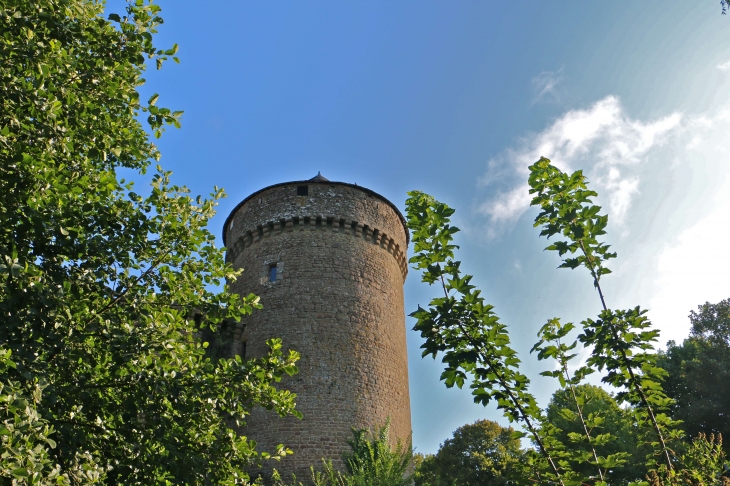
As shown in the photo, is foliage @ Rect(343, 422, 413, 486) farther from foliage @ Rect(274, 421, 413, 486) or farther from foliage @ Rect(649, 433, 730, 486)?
foliage @ Rect(649, 433, 730, 486)

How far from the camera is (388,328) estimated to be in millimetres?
17141

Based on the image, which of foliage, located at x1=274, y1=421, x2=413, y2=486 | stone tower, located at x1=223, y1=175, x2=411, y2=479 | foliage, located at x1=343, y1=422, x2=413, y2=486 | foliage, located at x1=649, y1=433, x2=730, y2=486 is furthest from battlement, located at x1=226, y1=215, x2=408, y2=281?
foliage, located at x1=649, y1=433, x2=730, y2=486

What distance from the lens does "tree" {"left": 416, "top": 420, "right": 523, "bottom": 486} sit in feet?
85.2

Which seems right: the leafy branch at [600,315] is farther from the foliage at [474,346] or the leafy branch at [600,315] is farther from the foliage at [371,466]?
the foliage at [371,466]

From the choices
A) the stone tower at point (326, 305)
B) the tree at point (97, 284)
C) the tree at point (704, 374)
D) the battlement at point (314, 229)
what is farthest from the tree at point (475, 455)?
the tree at point (97, 284)

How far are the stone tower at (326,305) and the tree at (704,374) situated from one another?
12.0m

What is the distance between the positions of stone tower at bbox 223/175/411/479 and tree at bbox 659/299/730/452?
39.3 ft

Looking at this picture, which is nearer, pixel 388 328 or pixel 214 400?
pixel 214 400

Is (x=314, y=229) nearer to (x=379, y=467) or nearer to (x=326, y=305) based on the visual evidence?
(x=326, y=305)

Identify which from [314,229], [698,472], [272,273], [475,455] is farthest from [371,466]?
[475,455]

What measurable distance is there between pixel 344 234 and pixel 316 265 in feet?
4.87

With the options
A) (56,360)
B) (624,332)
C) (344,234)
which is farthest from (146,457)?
(344,234)

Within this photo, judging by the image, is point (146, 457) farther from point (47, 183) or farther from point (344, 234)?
point (344, 234)

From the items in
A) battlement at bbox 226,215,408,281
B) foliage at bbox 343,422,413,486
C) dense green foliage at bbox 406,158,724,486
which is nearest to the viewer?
dense green foliage at bbox 406,158,724,486
